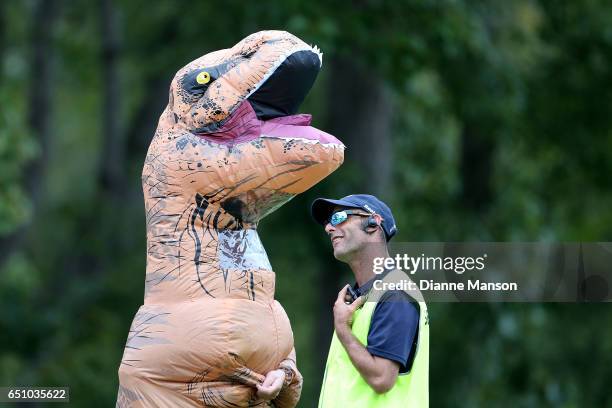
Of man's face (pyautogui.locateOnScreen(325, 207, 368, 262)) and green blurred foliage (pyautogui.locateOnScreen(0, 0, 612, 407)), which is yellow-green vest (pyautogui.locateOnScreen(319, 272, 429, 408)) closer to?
man's face (pyautogui.locateOnScreen(325, 207, 368, 262))

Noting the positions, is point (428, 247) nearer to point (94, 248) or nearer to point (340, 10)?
point (340, 10)

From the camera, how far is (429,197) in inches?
634

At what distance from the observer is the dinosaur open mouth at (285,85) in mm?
5137

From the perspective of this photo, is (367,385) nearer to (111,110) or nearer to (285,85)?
(285,85)

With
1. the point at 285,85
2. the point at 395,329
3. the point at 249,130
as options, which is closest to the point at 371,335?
the point at 395,329

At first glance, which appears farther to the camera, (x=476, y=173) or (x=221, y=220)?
(x=476, y=173)

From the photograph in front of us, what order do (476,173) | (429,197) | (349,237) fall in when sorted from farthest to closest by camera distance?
(429,197), (476,173), (349,237)

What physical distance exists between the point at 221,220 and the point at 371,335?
786mm

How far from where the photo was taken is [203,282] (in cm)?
504

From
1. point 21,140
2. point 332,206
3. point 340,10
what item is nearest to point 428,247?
point 332,206

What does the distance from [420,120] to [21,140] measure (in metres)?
6.98

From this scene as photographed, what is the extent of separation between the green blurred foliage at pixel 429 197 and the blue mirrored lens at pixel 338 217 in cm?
621

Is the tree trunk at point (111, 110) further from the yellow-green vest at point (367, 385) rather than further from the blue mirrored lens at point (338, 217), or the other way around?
the yellow-green vest at point (367, 385)

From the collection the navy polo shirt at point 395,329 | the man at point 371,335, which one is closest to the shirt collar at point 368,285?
the man at point 371,335
